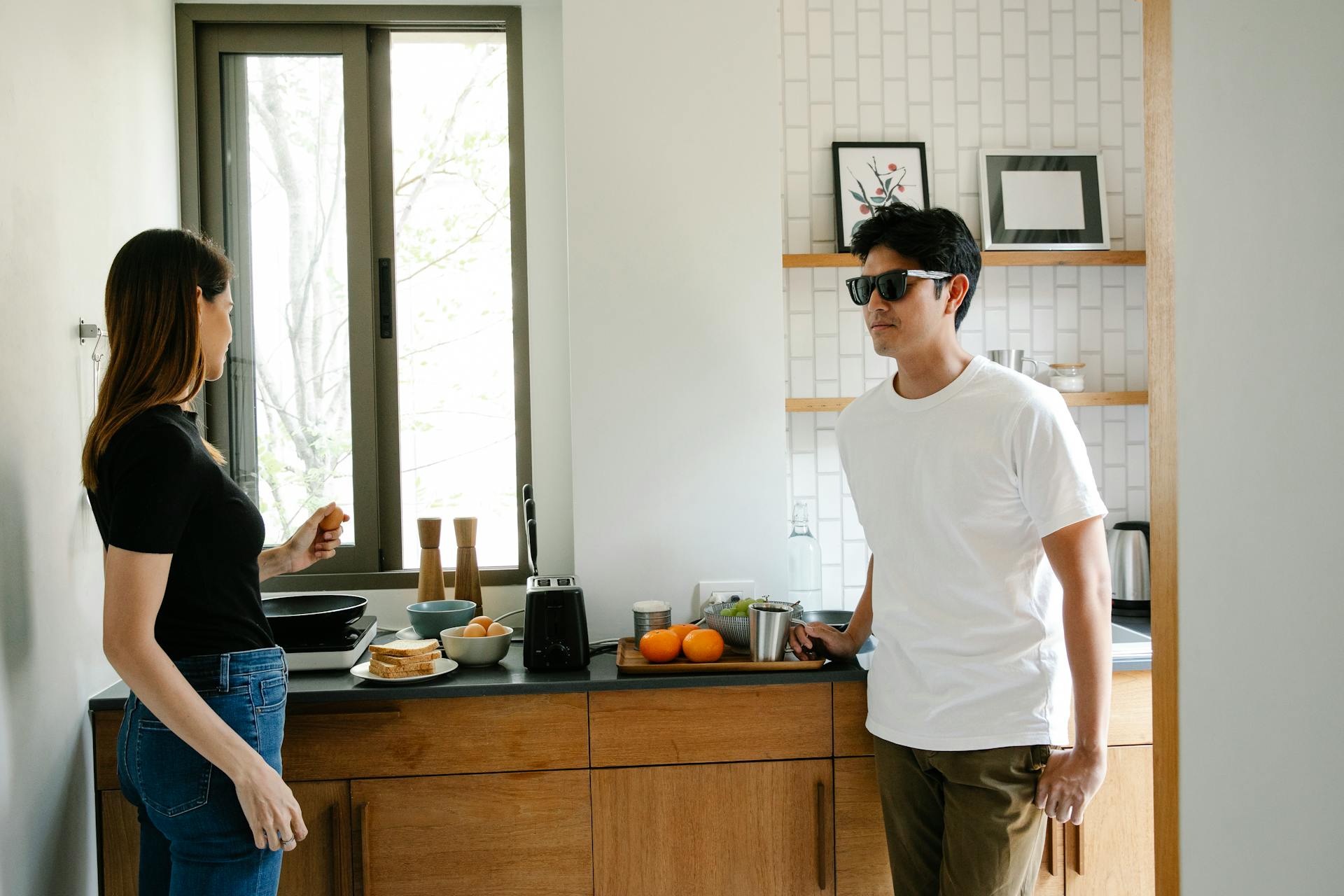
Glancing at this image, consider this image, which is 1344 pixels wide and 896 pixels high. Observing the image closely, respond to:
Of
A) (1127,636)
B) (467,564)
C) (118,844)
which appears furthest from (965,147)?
(118,844)

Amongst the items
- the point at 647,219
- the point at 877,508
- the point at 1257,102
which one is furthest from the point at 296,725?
the point at 1257,102

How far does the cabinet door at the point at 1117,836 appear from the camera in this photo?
2.24m

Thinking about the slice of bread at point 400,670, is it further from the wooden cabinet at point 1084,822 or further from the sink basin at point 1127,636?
the sink basin at point 1127,636

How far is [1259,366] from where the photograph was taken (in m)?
0.67

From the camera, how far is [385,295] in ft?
9.52

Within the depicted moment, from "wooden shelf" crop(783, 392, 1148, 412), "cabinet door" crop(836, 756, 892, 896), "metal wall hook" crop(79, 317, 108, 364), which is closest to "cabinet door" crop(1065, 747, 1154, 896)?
"cabinet door" crop(836, 756, 892, 896)

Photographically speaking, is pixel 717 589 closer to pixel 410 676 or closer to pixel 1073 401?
pixel 410 676

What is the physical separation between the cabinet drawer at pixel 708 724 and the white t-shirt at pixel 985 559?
37 cm

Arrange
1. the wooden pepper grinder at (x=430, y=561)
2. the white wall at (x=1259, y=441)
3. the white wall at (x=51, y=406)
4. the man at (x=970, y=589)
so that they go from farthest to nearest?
the wooden pepper grinder at (x=430, y=561)
the white wall at (x=51, y=406)
the man at (x=970, y=589)
the white wall at (x=1259, y=441)

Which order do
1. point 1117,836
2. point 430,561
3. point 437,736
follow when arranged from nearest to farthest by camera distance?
1. point 437,736
2. point 1117,836
3. point 430,561

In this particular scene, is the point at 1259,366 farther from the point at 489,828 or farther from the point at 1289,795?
the point at 489,828

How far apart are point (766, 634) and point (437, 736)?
2.66ft

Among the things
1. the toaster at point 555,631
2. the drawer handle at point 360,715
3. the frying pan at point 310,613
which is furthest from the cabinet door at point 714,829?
the frying pan at point 310,613

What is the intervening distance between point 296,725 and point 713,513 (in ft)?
3.90
